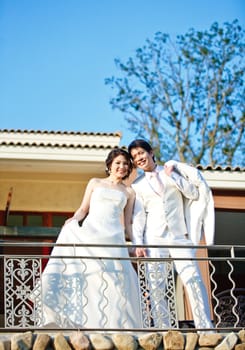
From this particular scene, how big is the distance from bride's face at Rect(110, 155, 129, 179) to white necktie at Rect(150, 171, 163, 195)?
0.95ft

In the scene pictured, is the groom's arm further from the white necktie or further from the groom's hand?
the white necktie

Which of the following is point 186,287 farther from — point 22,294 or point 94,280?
point 22,294

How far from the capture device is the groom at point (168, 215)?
8.97m

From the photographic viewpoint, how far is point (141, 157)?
919 centimetres

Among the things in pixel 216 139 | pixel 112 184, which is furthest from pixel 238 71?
pixel 112 184

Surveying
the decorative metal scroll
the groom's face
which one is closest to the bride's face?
the groom's face

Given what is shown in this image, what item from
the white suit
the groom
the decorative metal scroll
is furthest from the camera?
the white suit

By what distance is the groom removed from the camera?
353 inches

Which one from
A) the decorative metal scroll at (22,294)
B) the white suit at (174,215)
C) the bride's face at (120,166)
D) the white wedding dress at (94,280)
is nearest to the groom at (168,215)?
the white suit at (174,215)

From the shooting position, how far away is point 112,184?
945 centimetres

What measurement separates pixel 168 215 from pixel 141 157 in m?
0.66

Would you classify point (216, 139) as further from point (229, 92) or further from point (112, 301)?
point (112, 301)

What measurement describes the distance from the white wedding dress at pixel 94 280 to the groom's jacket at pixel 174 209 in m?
0.23

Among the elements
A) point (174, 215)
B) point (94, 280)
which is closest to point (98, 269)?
point (94, 280)
